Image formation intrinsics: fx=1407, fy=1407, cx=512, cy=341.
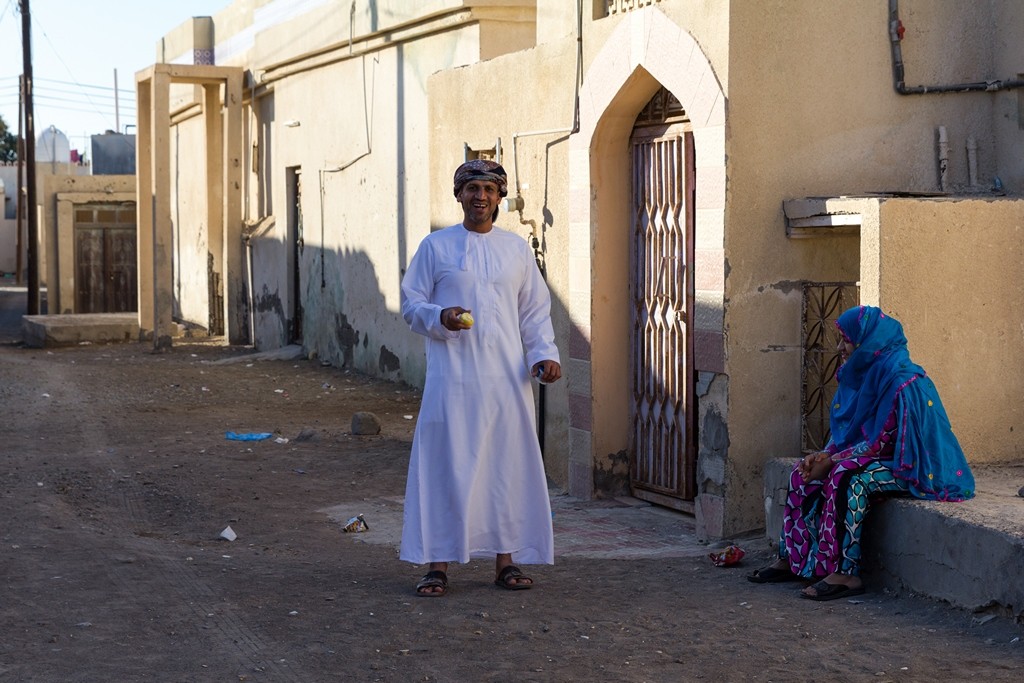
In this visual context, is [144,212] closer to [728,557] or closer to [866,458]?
[728,557]

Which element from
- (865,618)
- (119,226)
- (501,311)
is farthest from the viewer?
(119,226)

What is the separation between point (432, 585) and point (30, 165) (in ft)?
72.0

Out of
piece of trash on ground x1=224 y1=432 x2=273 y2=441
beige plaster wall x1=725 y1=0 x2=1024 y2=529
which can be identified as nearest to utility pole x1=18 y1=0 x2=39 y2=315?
piece of trash on ground x1=224 y1=432 x2=273 y2=441

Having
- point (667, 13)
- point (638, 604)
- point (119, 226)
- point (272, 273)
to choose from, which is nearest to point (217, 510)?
point (638, 604)

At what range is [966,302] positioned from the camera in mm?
6410

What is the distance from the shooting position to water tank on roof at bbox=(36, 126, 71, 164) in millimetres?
47938

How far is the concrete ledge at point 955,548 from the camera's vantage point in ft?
16.2

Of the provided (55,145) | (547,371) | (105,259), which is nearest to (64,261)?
(105,259)

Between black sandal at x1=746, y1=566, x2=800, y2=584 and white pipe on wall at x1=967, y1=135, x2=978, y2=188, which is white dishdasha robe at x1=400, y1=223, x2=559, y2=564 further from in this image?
white pipe on wall at x1=967, y1=135, x2=978, y2=188

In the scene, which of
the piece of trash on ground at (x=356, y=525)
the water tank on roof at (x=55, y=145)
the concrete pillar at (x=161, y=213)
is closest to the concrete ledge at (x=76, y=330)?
the concrete pillar at (x=161, y=213)

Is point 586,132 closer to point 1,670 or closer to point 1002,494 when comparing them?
point 1002,494

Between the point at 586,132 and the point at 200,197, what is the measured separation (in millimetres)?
14792

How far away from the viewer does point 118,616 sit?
17.1ft

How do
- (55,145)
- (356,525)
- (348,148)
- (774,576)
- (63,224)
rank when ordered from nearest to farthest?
(774,576)
(356,525)
(348,148)
(63,224)
(55,145)
